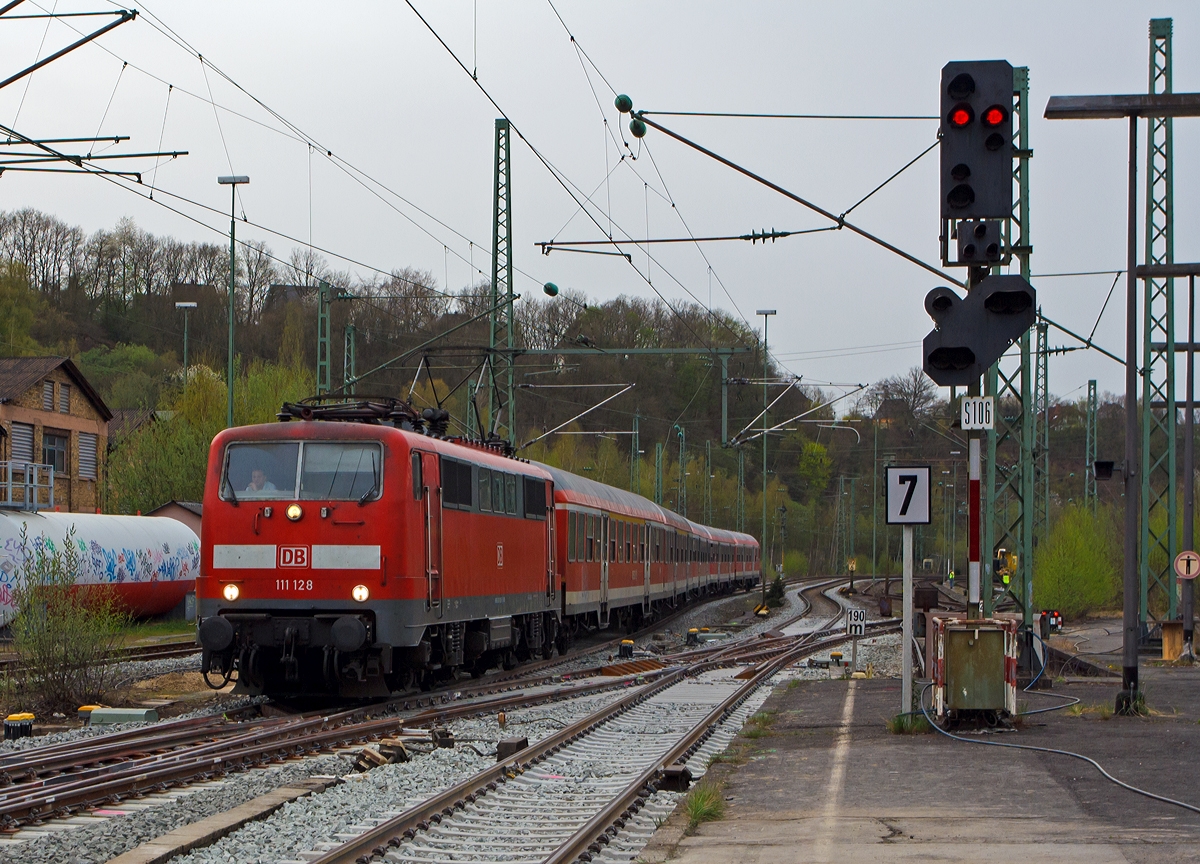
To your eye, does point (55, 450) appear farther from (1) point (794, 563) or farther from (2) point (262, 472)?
(1) point (794, 563)

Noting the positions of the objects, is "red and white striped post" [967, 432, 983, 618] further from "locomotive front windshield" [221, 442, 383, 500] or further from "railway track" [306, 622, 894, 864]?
"locomotive front windshield" [221, 442, 383, 500]

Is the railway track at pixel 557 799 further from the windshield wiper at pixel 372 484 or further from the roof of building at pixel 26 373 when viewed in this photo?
the roof of building at pixel 26 373

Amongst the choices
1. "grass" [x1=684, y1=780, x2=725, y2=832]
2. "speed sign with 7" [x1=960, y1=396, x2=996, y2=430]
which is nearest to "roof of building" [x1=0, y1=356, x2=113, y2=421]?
"speed sign with 7" [x1=960, y1=396, x2=996, y2=430]

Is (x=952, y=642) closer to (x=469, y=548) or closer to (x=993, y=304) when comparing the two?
(x=993, y=304)

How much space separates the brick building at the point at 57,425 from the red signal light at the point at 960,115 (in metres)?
36.0

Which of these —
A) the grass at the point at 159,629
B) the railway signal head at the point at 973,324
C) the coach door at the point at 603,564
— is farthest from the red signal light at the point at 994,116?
the grass at the point at 159,629

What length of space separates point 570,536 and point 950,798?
1580cm

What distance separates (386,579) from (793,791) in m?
6.33

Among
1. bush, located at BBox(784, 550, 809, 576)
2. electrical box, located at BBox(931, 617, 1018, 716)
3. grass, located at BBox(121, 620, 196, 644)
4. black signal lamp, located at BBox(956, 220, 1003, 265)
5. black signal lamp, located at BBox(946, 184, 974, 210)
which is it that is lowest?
bush, located at BBox(784, 550, 809, 576)

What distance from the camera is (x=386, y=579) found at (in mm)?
14484

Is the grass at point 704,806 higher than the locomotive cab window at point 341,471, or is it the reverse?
the locomotive cab window at point 341,471

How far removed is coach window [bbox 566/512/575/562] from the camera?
2419cm

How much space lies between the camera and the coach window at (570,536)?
79.4 feet

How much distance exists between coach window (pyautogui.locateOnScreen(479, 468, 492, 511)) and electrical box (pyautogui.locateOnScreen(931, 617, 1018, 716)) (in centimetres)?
708
